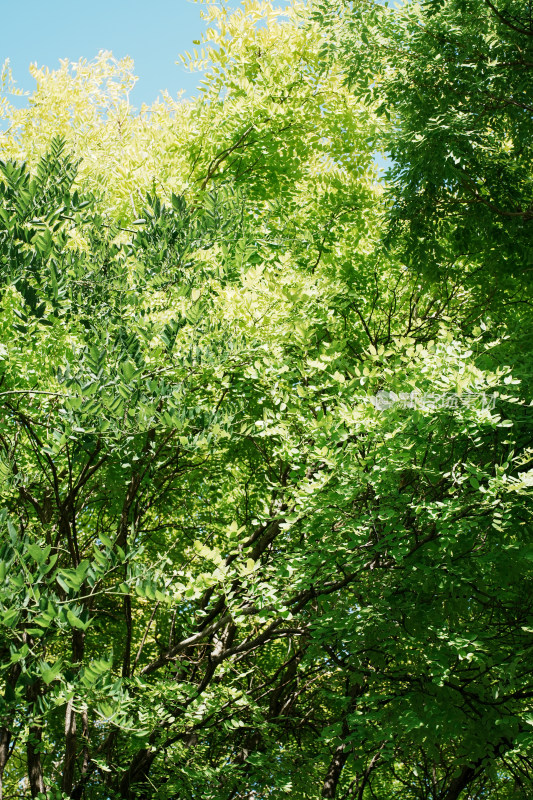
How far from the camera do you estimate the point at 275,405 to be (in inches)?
265

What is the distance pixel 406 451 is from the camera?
5340mm

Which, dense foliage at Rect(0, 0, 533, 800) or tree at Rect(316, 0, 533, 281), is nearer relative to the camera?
dense foliage at Rect(0, 0, 533, 800)

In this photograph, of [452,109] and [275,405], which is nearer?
[275,405]

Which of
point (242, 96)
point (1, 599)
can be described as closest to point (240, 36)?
point (242, 96)

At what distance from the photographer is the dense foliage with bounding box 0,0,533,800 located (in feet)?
15.4

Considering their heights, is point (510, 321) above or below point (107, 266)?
above

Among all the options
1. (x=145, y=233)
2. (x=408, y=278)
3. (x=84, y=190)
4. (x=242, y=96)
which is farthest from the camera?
(x=408, y=278)

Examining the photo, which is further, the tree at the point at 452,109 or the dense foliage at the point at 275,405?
the tree at the point at 452,109

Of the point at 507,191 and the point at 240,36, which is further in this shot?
the point at 240,36

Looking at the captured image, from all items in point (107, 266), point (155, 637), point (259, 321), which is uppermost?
point (259, 321)

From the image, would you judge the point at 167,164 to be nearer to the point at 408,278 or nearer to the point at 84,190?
the point at 84,190

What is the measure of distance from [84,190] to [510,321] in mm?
5357

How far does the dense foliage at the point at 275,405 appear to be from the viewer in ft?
15.4

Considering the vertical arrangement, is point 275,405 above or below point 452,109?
below
